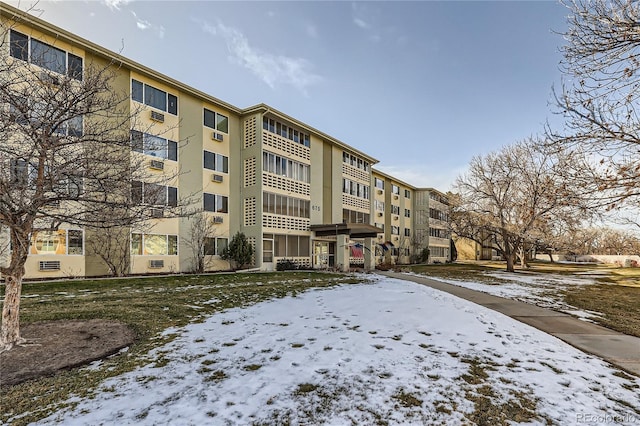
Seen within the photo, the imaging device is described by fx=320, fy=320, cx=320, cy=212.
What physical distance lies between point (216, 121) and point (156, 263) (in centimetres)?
968

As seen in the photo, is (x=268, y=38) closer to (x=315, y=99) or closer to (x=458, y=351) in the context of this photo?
(x=315, y=99)

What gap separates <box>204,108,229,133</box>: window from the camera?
66.9ft

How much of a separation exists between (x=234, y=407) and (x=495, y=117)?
16.1 metres

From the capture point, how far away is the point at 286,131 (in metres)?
23.5

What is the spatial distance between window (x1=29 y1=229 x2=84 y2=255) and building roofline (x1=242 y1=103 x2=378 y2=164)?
12.0 meters

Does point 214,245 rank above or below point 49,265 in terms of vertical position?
above

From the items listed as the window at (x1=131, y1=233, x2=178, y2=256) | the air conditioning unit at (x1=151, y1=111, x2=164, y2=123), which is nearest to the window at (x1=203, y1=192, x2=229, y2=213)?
the window at (x1=131, y1=233, x2=178, y2=256)

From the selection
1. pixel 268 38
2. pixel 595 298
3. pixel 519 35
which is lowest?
pixel 595 298

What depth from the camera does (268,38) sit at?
13797 mm

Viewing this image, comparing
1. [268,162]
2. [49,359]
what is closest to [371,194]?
[268,162]

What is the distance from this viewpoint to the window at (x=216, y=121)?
66.9 ft

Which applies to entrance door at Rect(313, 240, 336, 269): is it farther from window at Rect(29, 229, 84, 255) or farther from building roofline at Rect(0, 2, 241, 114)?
window at Rect(29, 229, 84, 255)

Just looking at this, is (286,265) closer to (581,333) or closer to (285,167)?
(285,167)

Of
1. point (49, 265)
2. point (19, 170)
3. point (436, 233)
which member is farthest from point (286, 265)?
point (436, 233)
